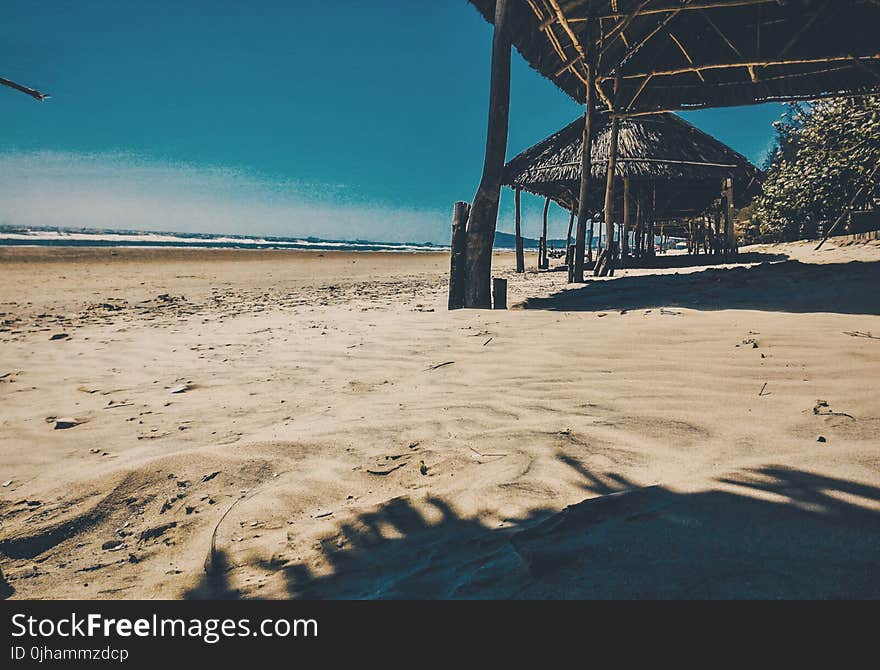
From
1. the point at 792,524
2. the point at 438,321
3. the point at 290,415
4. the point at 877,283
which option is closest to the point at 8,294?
the point at 438,321

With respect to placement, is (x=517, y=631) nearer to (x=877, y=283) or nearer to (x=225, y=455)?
(x=225, y=455)

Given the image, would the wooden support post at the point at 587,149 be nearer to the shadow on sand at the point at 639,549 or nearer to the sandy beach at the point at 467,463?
the sandy beach at the point at 467,463

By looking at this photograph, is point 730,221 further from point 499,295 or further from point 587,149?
point 499,295

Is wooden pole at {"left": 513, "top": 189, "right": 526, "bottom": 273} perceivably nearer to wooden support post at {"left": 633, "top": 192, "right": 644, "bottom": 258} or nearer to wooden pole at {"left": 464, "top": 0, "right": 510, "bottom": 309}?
wooden support post at {"left": 633, "top": 192, "right": 644, "bottom": 258}

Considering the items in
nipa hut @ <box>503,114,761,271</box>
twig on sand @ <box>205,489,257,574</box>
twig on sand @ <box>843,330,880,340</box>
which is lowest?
twig on sand @ <box>205,489,257,574</box>

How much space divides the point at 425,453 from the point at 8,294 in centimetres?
1161

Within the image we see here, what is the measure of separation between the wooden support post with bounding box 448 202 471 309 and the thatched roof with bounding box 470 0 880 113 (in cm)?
317

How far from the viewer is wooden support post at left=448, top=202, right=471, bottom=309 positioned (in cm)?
614

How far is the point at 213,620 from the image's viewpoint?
122 cm

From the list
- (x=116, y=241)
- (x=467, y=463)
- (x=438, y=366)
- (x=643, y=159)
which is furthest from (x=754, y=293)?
(x=116, y=241)

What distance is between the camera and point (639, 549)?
124 centimetres

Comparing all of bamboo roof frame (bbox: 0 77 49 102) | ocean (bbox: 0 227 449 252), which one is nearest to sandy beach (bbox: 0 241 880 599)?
bamboo roof frame (bbox: 0 77 49 102)

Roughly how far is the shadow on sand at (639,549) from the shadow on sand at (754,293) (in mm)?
3708

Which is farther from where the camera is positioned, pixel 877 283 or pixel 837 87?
pixel 837 87
